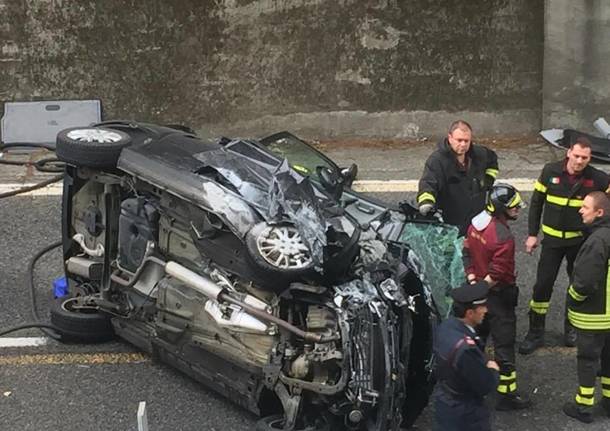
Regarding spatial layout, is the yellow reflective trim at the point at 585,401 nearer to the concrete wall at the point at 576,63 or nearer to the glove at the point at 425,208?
the glove at the point at 425,208

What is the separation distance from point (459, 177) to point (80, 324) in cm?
310

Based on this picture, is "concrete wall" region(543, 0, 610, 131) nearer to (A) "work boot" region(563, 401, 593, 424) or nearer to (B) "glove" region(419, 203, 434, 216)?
(B) "glove" region(419, 203, 434, 216)

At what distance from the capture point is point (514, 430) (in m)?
5.91

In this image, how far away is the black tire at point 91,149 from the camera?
6.42m

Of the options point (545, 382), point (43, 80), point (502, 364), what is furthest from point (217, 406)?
point (43, 80)

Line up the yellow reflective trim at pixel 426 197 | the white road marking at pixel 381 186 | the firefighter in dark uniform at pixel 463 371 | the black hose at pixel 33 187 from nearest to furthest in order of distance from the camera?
the firefighter in dark uniform at pixel 463 371 → the yellow reflective trim at pixel 426 197 → the black hose at pixel 33 187 → the white road marking at pixel 381 186

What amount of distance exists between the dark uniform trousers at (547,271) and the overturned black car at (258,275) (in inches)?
43.6

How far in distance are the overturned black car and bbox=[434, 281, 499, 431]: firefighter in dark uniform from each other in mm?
324

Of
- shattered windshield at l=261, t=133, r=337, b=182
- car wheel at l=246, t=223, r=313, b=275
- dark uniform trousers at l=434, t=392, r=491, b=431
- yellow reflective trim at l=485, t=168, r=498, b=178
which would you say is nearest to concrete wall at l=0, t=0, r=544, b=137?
shattered windshield at l=261, t=133, r=337, b=182

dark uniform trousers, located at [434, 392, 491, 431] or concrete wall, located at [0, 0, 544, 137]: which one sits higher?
concrete wall, located at [0, 0, 544, 137]

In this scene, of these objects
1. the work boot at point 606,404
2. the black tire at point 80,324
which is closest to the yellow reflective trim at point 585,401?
the work boot at point 606,404

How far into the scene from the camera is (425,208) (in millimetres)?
6629

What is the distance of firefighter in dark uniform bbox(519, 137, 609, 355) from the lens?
21.9ft

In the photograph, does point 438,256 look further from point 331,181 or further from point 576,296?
point 331,181
